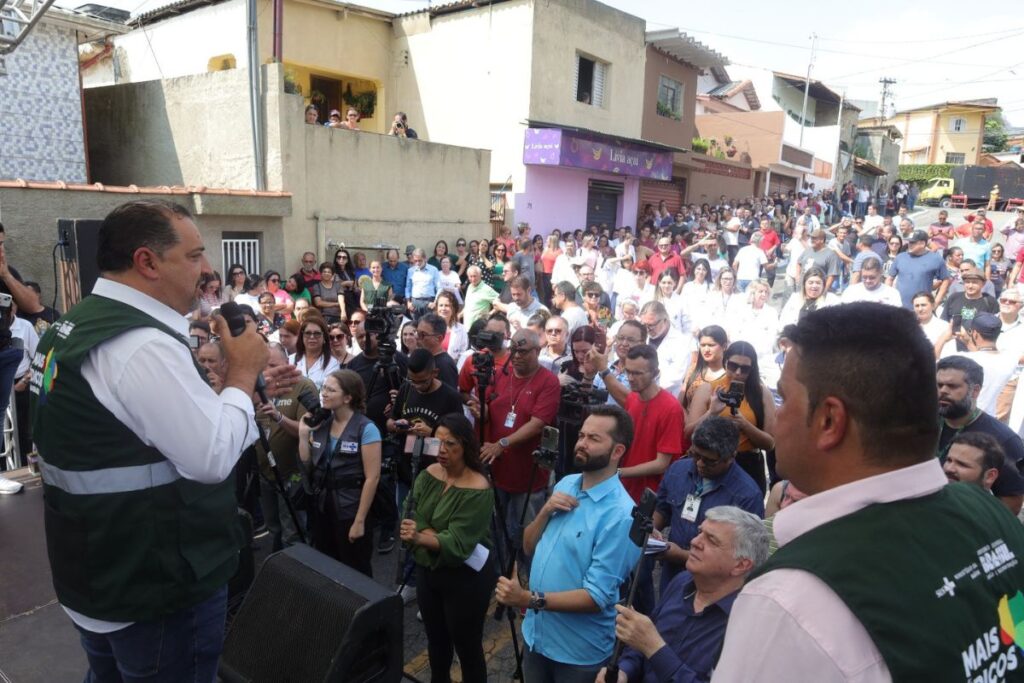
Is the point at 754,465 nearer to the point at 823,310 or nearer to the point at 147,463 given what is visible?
the point at 823,310

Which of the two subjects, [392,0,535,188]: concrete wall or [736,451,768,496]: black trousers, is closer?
[736,451,768,496]: black trousers

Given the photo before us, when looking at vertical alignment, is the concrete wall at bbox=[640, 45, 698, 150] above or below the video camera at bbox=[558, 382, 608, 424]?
above

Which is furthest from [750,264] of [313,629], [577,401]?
[313,629]

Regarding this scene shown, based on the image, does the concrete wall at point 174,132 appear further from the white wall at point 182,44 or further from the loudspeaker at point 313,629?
the loudspeaker at point 313,629

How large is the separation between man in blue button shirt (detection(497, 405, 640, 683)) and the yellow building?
58467 millimetres

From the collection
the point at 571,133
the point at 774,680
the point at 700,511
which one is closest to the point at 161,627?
the point at 774,680

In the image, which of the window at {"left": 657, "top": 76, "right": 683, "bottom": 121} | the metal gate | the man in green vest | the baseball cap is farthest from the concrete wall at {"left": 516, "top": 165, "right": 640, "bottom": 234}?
the man in green vest

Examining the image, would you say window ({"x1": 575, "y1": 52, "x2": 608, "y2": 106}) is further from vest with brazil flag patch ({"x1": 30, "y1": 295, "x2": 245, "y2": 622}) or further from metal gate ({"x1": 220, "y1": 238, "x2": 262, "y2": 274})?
vest with brazil flag patch ({"x1": 30, "y1": 295, "x2": 245, "y2": 622})

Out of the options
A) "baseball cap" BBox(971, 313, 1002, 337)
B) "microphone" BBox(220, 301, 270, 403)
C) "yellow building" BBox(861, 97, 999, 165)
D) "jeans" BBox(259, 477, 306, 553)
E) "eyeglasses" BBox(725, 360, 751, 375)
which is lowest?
"jeans" BBox(259, 477, 306, 553)

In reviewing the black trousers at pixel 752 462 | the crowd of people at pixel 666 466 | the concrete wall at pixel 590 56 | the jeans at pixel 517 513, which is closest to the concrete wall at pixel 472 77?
the concrete wall at pixel 590 56

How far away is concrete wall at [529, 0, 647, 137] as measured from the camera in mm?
15039

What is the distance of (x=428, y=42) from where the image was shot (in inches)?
635

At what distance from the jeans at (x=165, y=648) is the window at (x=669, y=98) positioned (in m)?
20.2

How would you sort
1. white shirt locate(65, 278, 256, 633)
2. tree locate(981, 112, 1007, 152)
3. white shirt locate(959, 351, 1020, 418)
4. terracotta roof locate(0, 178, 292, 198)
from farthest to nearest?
tree locate(981, 112, 1007, 152) → terracotta roof locate(0, 178, 292, 198) → white shirt locate(959, 351, 1020, 418) → white shirt locate(65, 278, 256, 633)
